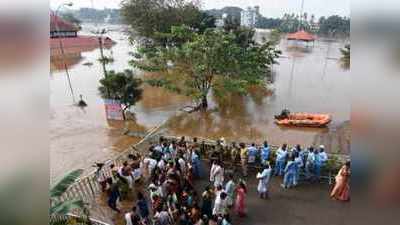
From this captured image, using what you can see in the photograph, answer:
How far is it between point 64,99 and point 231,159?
15.5 meters

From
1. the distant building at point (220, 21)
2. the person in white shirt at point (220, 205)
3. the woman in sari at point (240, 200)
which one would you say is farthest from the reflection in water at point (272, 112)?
the distant building at point (220, 21)

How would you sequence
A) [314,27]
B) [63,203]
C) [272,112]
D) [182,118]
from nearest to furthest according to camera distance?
1. [63,203]
2. [182,118]
3. [272,112]
4. [314,27]

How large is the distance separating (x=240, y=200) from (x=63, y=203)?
4.00 meters

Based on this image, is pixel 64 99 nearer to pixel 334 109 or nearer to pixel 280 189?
pixel 334 109

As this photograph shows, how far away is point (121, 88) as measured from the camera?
18.0 metres

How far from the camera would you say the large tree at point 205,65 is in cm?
1905

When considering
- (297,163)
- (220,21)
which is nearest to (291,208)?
(297,163)

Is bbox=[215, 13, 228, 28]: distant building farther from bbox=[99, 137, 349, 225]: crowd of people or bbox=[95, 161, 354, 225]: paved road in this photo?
bbox=[95, 161, 354, 225]: paved road

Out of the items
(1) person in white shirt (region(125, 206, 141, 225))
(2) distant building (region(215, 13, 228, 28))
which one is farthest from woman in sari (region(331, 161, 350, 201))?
(2) distant building (region(215, 13, 228, 28))

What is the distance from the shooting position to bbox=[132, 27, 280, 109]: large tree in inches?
750

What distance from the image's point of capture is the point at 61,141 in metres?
16.3

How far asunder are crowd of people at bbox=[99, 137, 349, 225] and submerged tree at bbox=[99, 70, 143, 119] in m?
6.44

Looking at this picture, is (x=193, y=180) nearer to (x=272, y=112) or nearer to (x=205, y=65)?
(x=205, y=65)

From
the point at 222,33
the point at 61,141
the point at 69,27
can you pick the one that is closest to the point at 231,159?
the point at 61,141
